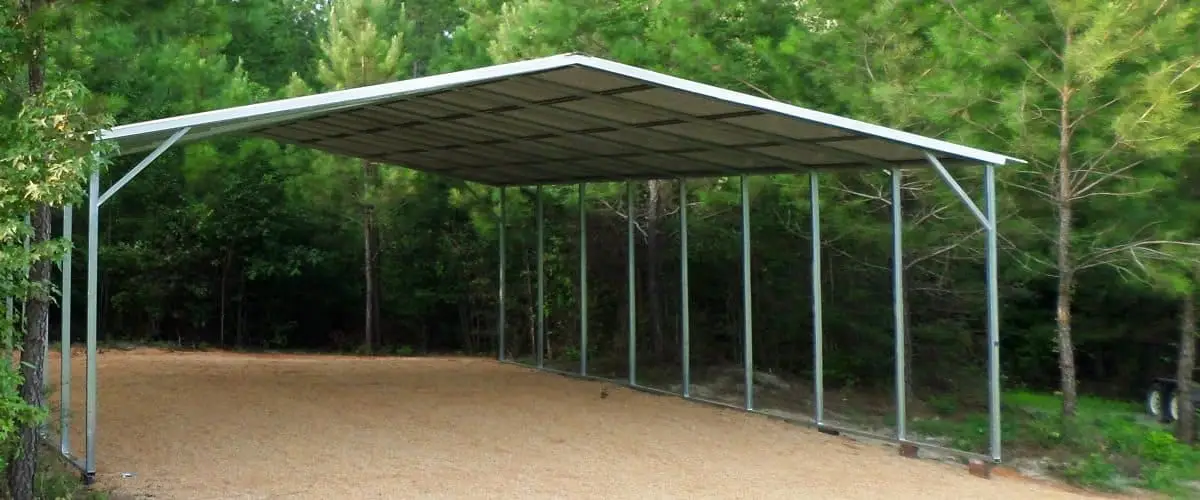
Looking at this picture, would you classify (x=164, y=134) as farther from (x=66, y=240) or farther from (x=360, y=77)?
(x=360, y=77)

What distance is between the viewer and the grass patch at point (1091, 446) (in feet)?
25.8

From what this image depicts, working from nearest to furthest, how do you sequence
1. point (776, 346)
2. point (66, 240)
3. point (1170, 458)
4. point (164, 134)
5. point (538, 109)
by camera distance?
point (66, 240) → point (164, 134) → point (538, 109) → point (1170, 458) → point (776, 346)

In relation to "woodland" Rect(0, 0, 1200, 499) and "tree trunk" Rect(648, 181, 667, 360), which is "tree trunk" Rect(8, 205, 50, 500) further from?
"tree trunk" Rect(648, 181, 667, 360)

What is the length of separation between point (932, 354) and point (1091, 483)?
413 centimetres

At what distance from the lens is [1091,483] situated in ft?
25.3

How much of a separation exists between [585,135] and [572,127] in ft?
0.95

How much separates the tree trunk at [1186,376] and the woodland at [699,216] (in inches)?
2.6

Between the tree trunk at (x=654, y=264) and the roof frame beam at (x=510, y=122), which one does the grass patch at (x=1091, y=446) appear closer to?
the roof frame beam at (x=510, y=122)

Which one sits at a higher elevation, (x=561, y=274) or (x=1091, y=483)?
(x=561, y=274)

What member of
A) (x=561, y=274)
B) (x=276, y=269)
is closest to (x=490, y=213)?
(x=561, y=274)

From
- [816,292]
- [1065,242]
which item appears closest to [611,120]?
[816,292]

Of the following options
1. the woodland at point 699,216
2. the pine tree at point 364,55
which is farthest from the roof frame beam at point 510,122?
the pine tree at point 364,55

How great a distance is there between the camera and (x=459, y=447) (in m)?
7.62

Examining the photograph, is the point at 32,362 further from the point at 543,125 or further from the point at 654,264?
the point at 654,264
